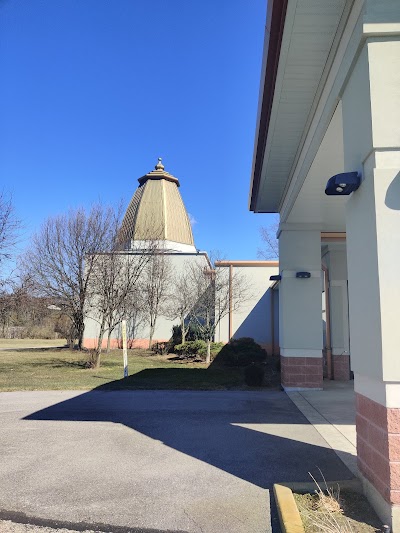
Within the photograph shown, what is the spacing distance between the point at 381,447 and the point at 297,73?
4462mm

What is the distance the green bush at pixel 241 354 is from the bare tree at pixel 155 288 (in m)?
8.41

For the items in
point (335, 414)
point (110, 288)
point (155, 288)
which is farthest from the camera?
point (155, 288)

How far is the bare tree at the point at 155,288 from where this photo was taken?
87.8 ft

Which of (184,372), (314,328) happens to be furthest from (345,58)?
(184,372)

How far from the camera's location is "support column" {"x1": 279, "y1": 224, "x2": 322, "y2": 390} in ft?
35.4

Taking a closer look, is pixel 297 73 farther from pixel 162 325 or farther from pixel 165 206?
pixel 165 206

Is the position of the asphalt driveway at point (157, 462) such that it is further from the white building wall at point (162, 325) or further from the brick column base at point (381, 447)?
the white building wall at point (162, 325)

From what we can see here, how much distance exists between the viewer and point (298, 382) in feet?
35.8

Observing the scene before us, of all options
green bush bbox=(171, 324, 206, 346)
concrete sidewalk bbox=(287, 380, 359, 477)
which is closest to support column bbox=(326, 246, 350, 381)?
concrete sidewalk bbox=(287, 380, 359, 477)

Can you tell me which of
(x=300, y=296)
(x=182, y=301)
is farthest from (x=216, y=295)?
(x=300, y=296)

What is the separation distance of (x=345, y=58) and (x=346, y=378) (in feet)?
37.0

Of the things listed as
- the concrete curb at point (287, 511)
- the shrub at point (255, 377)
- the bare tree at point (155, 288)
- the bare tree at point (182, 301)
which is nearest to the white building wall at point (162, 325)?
the bare tree at point (155, 288)

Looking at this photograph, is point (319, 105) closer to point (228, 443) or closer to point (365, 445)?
point (365, 445)

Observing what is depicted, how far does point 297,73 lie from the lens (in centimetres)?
557
